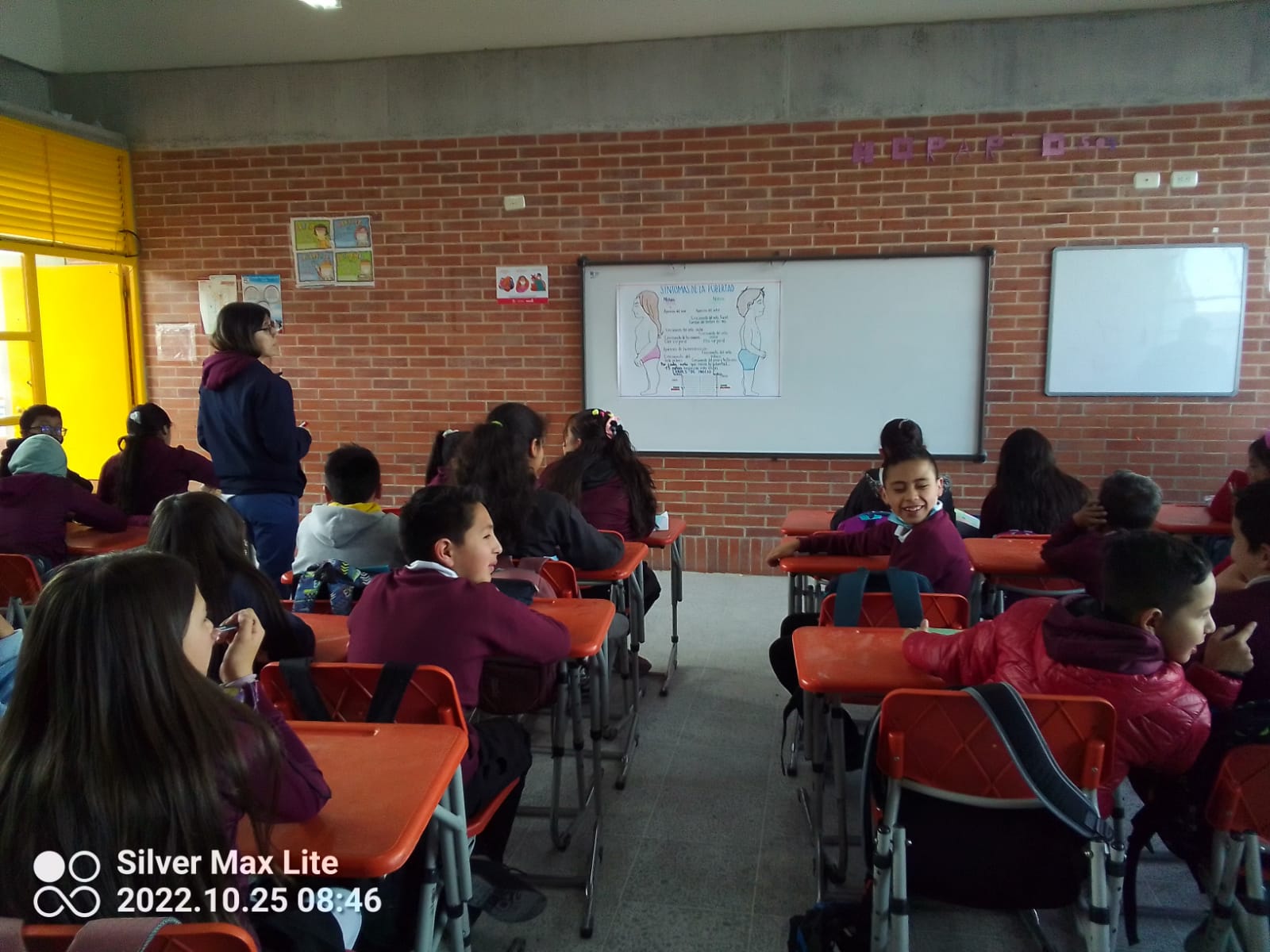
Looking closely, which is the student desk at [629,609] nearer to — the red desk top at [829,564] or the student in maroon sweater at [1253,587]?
the red desk top at [829,564]

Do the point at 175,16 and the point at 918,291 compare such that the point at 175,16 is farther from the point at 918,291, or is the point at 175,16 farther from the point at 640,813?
the point at 640,813

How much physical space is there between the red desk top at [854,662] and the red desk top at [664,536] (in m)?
1.27

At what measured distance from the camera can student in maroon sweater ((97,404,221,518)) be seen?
12.3 feet

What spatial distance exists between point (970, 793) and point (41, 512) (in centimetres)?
330

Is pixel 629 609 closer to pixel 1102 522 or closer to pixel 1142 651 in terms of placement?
pixel 1102 522

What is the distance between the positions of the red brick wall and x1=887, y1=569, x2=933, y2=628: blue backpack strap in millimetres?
2898

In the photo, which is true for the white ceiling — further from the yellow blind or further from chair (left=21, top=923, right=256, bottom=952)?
chair (left=21, top=923, right=256, bottom=952)

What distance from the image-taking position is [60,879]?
1.00 meters

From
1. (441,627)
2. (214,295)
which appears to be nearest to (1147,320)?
(441,627)

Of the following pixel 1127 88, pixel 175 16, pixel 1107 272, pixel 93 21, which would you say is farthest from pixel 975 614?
pixel 93 21

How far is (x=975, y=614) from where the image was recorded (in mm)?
2943

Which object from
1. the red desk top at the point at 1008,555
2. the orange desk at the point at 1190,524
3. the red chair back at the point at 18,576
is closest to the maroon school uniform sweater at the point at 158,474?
the red chair back at the point at 18,576

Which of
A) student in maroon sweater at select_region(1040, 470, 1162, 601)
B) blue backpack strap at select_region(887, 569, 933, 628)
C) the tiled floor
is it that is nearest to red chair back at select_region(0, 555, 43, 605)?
the tiled floor

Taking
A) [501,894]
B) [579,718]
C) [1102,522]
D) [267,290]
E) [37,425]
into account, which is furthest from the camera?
[267,290]
